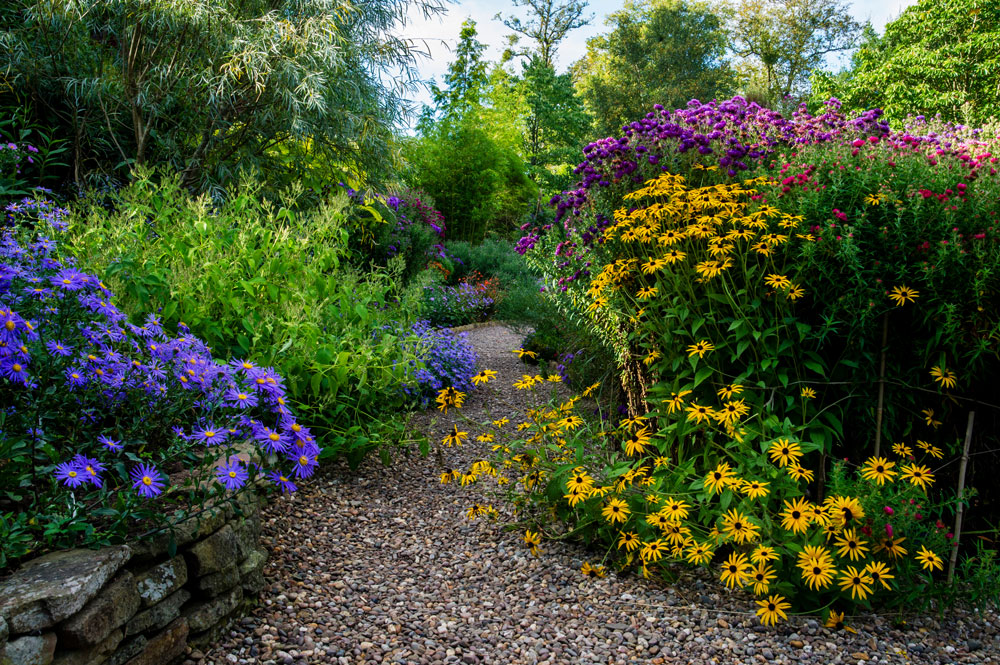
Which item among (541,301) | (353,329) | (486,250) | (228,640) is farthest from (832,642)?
(486,250)

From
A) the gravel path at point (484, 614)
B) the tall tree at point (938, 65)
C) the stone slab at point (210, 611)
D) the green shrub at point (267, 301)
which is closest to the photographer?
the stone slab at point (210, 611)

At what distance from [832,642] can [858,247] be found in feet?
4.06

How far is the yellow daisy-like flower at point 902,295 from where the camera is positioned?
207 cm

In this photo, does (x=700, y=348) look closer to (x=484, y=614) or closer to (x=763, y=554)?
(x=763, y=554)

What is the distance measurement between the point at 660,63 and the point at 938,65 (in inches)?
430

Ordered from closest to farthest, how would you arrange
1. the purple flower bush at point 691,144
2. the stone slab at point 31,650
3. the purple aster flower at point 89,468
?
the stone slab at point 31,650 → the purple aster flower at point 89,468 → the purple flower bush at point 691,144

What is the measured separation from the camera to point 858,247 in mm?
2129

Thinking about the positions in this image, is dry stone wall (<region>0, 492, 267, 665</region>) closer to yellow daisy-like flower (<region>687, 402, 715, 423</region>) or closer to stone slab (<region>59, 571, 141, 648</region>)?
stone slab (<region>59, 571, 141, 648</region>)

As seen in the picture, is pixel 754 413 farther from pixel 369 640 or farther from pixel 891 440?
pixel 369 640

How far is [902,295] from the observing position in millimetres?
2104

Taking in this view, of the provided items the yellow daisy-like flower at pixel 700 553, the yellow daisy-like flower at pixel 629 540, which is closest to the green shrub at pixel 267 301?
the yellow daisy-like flower at pixel 629 540

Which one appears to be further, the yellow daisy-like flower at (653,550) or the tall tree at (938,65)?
the tall tree at (938,65)

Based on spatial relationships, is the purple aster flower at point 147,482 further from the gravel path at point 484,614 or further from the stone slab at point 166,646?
the gravel path at point 484,614

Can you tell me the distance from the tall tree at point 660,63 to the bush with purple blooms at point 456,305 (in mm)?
14543
